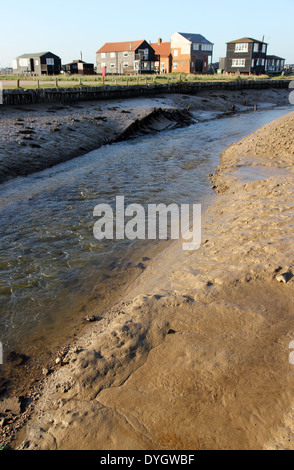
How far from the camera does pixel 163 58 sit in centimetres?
7850

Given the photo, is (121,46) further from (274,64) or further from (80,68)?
(274,64)

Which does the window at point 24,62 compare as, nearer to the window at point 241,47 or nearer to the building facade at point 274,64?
the window at point 241,47

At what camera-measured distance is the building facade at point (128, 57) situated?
71.3m

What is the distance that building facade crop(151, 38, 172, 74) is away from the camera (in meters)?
77.5

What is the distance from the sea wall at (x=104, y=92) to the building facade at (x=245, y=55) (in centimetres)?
2078

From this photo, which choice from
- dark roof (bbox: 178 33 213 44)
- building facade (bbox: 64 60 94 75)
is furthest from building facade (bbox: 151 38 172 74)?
building facade (bbox: 64 60 94 75)

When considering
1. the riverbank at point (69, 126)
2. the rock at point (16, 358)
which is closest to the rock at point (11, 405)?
the rock at point (16, 358)

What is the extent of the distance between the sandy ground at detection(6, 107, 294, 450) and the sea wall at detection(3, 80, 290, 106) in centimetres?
2275

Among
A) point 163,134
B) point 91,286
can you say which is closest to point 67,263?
point 91,286

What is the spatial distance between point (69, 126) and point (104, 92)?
11.8 meters

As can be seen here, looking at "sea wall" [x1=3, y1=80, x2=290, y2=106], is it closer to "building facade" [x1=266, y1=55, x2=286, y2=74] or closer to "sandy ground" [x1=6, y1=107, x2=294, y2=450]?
"sandy ground" [x1=6, y1=107, x2=294, y2=450]

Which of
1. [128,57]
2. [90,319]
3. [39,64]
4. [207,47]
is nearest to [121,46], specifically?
[128,57]

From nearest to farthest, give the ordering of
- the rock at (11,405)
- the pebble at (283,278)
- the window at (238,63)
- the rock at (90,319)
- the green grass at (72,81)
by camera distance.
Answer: the rock at (11,405) < the pebble at (283,278) < the rock at (90,319) < the green grass at (72,81) < the window at (238,63)
